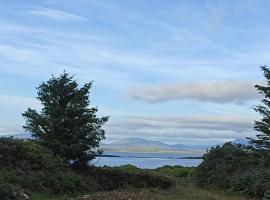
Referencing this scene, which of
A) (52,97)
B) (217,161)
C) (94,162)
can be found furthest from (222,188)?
(52,97)

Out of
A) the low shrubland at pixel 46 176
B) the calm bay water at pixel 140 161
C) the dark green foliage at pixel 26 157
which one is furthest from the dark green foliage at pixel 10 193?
the calm bay water at pixel 140 161

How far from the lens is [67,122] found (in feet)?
100

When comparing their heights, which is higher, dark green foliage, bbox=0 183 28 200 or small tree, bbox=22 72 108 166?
small tree, bbox=22 72 108 166

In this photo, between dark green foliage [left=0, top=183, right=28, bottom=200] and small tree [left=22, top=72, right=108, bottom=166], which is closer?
dark green foliage [left=0, top=183, right=28, bottom=200]

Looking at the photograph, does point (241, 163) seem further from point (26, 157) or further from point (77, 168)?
point (26, 157)

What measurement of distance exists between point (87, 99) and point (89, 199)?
1214cm

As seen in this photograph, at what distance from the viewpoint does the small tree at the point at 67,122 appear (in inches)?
1193

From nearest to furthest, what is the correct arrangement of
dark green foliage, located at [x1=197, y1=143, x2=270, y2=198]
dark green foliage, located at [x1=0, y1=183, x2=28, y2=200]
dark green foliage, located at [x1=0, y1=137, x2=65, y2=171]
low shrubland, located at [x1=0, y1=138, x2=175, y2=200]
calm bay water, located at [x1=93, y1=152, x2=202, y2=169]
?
dark green foliage, located at [x1=0, y1=183, x2=28, y2=200], low shrubland, located at [x1=0, y1=138, x2=175, y2=200], dark green foliage, located at [x1=0, y1=137, x2=65, y2=171], dark green foliage, located at [x1=197, y1=143, x2=270, y2=198], calm bay water, located at [x1=93, y1=152, x2=202, y2=169]

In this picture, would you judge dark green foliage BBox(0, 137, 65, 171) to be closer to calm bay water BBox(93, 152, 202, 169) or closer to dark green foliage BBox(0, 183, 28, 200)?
dark green foliage BBox(0, 183, 28, 200)

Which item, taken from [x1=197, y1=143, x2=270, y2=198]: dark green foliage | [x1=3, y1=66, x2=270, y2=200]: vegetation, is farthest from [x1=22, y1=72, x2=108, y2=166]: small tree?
[x1=197, y1=143, x2=270, y2=198]: dark green foliage

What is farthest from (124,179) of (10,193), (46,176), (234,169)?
(10,193)

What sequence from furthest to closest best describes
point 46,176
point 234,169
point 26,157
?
point 234,169 < point 26,157 < point 46,176

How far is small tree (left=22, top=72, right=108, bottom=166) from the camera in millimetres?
30297

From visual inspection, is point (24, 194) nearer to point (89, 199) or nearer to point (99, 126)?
point (89, 199)
